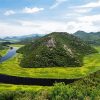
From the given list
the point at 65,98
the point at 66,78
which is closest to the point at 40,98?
the point at 65,98

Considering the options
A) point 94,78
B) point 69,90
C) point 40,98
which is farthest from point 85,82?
point 40,98

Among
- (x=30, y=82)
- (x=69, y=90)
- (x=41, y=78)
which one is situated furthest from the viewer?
(x=41, y=78)

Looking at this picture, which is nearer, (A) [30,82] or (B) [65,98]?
(B) [65,98]

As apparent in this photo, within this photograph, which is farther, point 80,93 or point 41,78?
point 41,78

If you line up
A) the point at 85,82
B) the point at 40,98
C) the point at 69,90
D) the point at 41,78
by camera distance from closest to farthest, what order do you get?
the point at 40,98 < the point at 69,90 < the point at 85,82 < the point at 41,78

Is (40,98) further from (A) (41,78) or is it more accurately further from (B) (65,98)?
(A) (41,78)

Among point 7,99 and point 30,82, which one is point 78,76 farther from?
point 7,99

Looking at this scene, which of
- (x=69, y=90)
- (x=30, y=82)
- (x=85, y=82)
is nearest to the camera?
(x=69, y=90)

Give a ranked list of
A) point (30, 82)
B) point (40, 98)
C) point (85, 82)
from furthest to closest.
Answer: point (30, 82) < point (85, 82) < point (40, 98)

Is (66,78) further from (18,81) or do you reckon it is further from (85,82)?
(85,82)
